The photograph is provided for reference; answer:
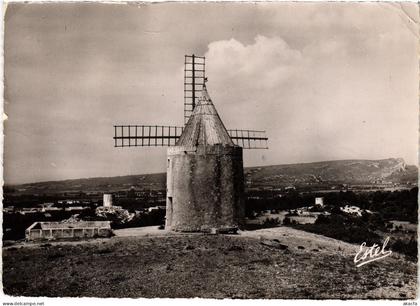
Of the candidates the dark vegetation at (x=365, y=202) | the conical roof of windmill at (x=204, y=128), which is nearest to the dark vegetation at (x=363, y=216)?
the dark vegetation at (x=365, y=202)

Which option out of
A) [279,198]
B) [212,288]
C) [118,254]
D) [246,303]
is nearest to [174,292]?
[212,288]

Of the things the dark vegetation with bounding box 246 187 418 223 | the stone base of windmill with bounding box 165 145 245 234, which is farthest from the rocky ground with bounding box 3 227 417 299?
the dark vegetation with bounding box 246 187 418 223

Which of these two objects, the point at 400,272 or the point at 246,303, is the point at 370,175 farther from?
the point at 246,303

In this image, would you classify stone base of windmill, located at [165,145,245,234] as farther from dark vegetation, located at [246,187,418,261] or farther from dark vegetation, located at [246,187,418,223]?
dark vegetation, located at [246,187,418,223]

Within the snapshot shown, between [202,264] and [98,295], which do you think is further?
[202,264]

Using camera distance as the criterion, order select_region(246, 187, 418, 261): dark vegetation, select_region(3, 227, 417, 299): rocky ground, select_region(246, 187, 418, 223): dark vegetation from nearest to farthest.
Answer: select_region(3, 227, 417, 299): rocky ground → select_region(246, 187, 418, 261): dark vegetation → select_region(246, 187, 418, 223): dark vegetation

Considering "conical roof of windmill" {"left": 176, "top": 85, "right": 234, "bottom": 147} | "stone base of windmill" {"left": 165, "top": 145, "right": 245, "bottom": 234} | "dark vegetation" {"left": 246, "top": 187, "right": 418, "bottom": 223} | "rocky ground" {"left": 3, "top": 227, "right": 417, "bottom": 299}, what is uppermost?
"conical roof of windmill" {"left": 176, "top": 85, "right": 234, "bottom": 147}

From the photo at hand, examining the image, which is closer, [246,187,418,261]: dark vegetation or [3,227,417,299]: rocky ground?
[3,227,417,299]: rocky ground

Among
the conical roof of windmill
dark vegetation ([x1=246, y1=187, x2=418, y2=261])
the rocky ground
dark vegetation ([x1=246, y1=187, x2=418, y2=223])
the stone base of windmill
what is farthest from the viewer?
dark vegetation ([x1=246, y1=187, x2=418, y2=223])
